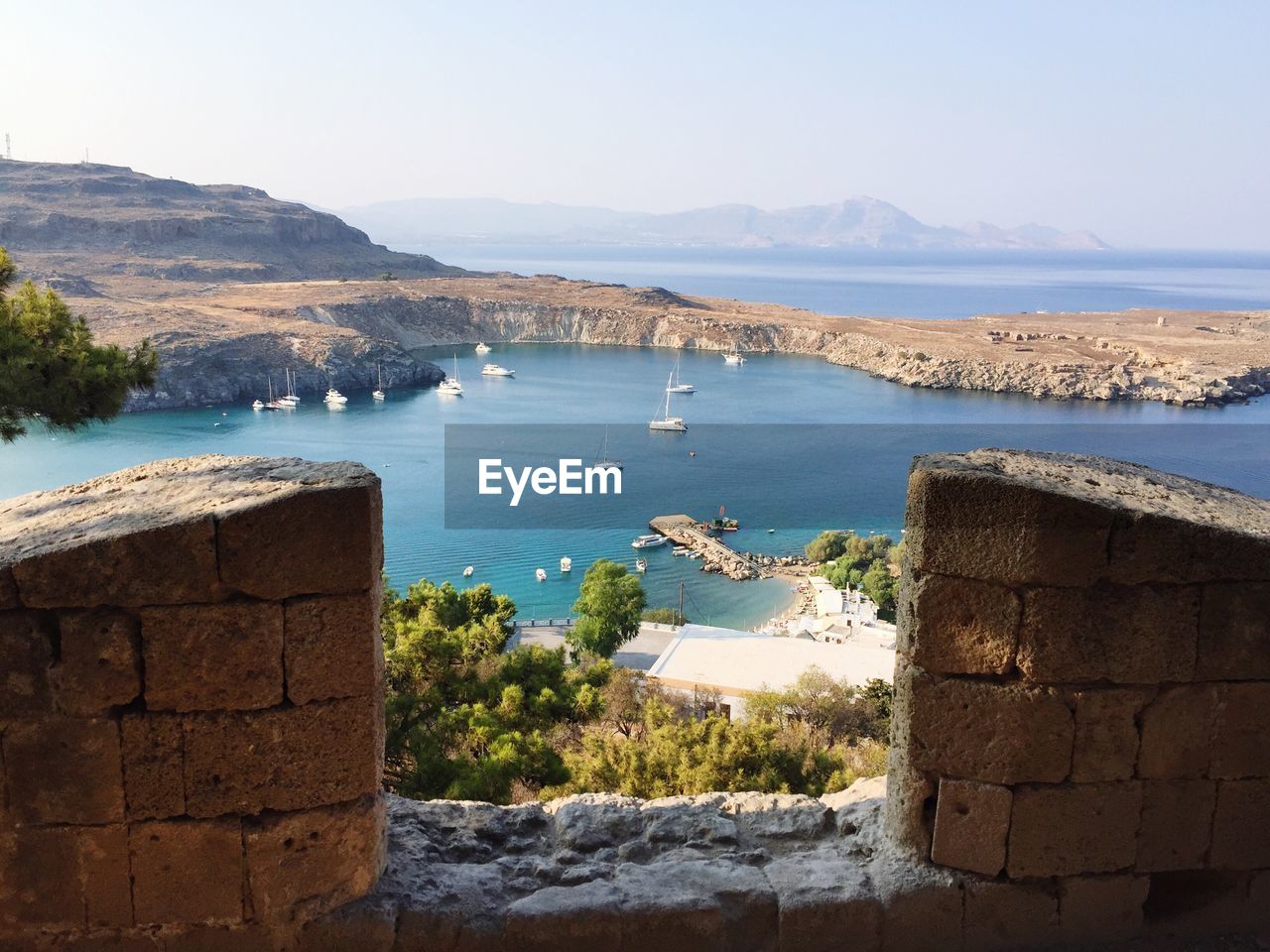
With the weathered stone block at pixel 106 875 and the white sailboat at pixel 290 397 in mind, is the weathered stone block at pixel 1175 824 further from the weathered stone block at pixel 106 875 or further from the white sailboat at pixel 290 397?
the white sailboat at pixel 290 397

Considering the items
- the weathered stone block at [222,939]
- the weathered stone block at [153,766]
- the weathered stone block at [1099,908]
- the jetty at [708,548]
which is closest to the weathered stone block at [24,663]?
the weathered stone block at [153,766]

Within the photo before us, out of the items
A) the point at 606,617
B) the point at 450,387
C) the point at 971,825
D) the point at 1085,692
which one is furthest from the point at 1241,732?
the point at 450,387

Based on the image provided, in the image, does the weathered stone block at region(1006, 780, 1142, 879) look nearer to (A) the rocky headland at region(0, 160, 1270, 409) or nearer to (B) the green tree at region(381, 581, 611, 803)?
(B) the green tree at region(381, 581, 611, 803)

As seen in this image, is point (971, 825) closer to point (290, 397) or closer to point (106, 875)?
point (106, 875)

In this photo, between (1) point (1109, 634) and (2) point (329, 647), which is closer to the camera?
(2) point (329, 647)

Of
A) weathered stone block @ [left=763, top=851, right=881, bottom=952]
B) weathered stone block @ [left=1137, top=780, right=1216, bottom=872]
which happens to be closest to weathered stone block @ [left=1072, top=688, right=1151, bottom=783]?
weathered stone block @ [left=1137, top=780, right=1216, bottom=872]

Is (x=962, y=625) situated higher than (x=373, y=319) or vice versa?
(x=962, y=625)
